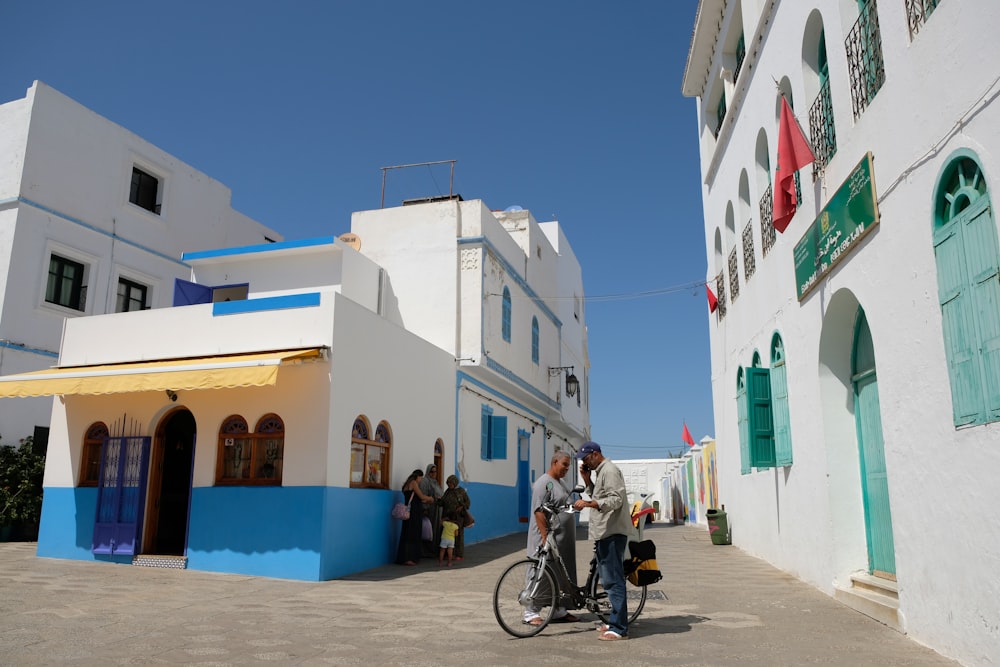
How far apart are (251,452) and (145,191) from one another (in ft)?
36.7

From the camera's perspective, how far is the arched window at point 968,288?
187 inches

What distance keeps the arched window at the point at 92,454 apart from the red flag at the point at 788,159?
1036 cm

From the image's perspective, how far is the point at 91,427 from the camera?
39.9ft

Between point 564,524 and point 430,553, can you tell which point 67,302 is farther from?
point 564,524

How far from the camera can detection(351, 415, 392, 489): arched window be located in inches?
450

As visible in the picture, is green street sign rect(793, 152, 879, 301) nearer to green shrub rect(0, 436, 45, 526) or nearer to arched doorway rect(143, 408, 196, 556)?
arched doorway rect(143, 408, 196, 556)

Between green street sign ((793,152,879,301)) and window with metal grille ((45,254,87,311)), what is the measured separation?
1492 cm

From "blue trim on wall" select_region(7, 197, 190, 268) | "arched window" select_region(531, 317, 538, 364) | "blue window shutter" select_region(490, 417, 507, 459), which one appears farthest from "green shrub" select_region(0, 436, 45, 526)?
"arched window" select_region(531, 317, 538, 364)

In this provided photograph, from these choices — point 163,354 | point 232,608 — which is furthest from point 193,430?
point 232,608

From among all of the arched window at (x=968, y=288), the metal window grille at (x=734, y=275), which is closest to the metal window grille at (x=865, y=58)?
the arched window at (x=968, y=288)

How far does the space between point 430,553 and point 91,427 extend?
5732 millimetres

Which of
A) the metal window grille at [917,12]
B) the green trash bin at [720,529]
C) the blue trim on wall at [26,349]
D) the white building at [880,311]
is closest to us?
the white building at [880,311]

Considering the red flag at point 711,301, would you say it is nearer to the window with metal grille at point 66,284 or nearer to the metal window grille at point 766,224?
the metal window grille at point 766,224

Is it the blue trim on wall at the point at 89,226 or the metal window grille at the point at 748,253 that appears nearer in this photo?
the metal window grille at the point at 748,253
